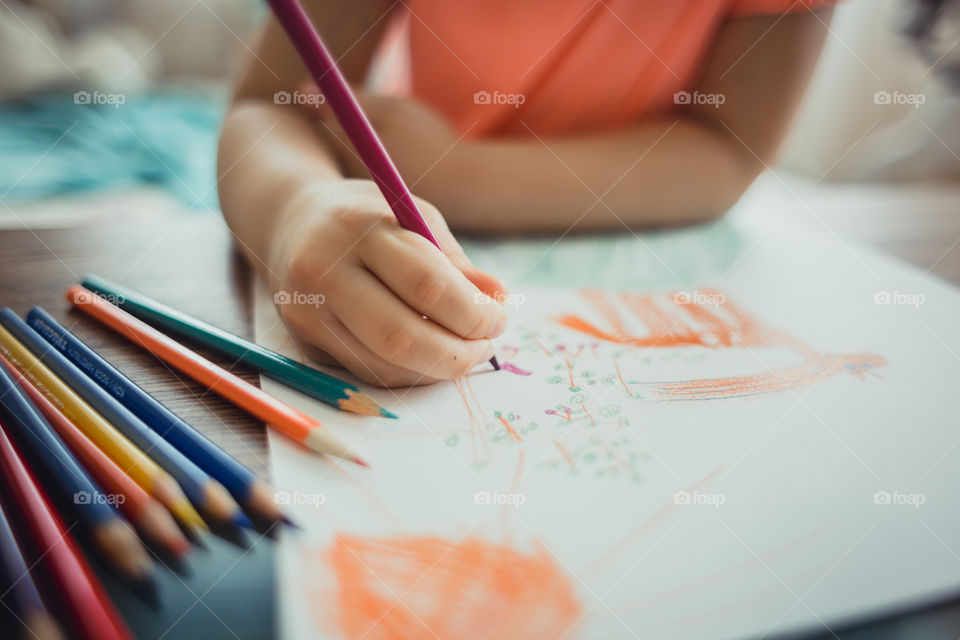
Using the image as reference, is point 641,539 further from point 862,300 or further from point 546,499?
point 862,300

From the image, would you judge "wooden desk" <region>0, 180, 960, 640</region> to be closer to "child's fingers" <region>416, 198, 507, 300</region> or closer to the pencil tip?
the pencil tip

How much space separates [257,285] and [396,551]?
9.5 inches

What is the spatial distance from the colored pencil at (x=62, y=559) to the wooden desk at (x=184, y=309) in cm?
1

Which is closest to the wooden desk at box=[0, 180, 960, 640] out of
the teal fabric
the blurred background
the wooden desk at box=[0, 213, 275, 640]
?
the wooden desk at box=[0, 213, 275, 640]

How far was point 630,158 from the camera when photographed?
1.86 ft

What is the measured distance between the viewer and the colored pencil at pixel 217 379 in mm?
265

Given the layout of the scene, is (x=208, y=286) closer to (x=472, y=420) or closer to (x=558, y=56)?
(x=472, y=420)

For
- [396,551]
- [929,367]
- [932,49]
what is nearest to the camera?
[396,551]

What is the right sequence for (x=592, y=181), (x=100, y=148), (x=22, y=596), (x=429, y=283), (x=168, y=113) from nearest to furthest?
(x=22, y=596) → (x=429, y=283) → (x=592, y=181) → (x=100, y=148) → (x=168, y=113)

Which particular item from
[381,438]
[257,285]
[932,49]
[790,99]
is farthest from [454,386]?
[932,49]

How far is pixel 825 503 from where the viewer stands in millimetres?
256

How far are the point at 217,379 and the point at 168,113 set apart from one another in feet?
4.01

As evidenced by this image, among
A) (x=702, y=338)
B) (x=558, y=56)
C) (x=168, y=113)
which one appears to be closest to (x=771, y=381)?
(x=702, y=338)

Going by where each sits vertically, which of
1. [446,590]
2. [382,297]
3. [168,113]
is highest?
[168,113]
